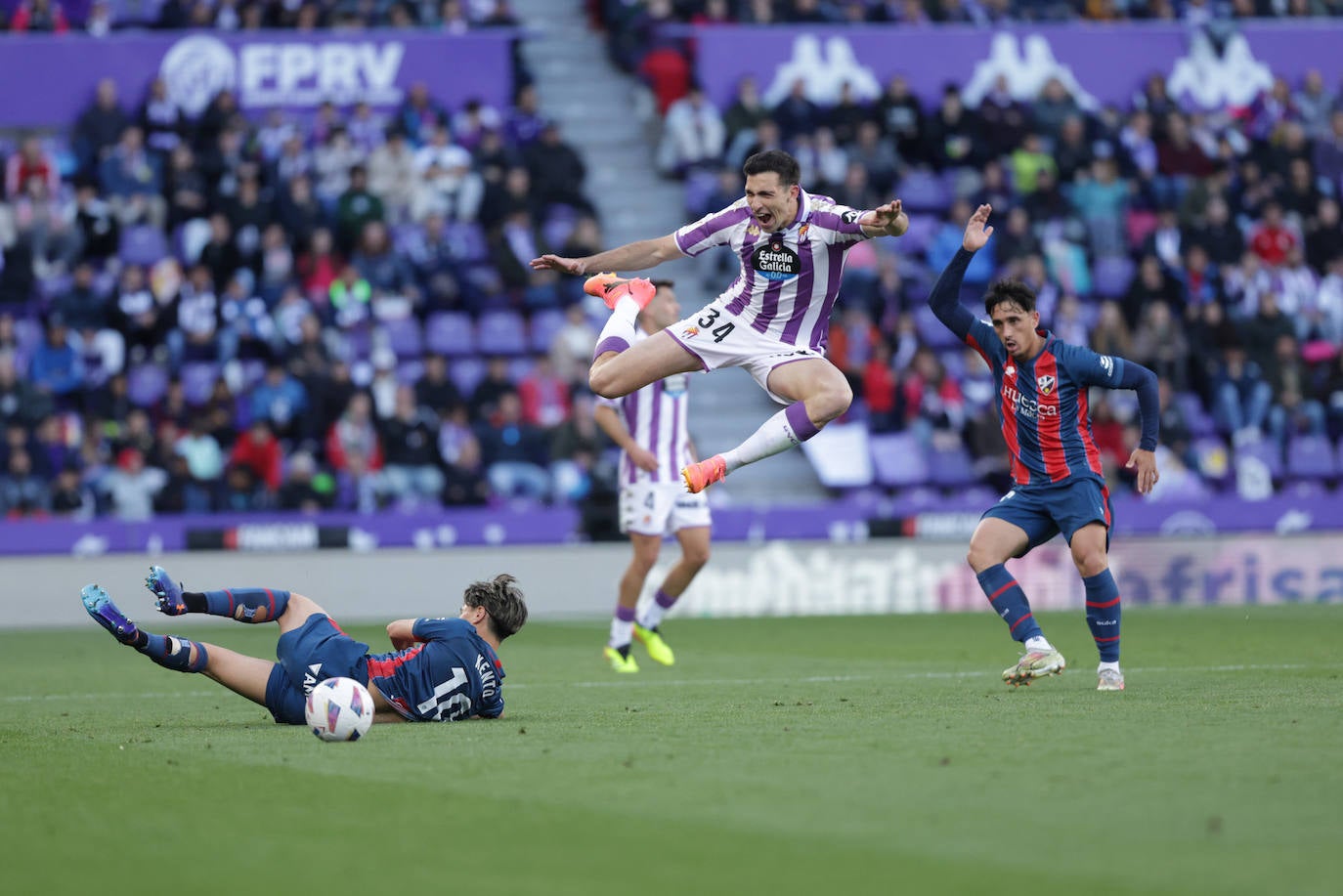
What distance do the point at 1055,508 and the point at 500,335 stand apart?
448 inches

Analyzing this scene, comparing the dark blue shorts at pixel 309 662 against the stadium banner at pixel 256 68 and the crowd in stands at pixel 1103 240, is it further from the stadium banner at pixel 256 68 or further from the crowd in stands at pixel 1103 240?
the stadium banner at pixel 256 68

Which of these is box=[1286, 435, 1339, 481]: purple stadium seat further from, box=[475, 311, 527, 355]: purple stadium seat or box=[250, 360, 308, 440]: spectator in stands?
box=[250, 360, 308, 440]: spectator in stands

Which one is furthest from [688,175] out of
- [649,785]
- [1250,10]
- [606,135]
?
[649,785]

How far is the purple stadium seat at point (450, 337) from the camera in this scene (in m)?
20.1

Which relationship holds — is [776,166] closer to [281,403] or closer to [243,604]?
[243,604]

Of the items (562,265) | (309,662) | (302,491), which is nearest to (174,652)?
(309,662)

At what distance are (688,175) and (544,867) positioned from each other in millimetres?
18197

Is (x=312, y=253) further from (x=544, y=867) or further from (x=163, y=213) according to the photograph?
(x=544, y=867)

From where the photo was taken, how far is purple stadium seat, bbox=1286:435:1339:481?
67.4 ft


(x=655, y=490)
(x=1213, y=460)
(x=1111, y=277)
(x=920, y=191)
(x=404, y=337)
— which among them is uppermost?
(x=920, y=191)

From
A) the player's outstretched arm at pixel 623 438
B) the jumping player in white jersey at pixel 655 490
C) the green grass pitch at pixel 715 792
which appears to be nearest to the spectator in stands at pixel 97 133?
the jumping player in white jersey at pixel 655 490

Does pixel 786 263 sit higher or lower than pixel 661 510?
higher

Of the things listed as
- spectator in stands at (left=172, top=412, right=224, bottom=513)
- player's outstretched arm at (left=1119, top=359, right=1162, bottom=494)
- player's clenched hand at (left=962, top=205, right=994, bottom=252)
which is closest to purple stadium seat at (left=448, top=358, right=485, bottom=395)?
spectator in stands at (left=172, top=412, right=224, bottom=513)

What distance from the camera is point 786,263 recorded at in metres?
9.69
